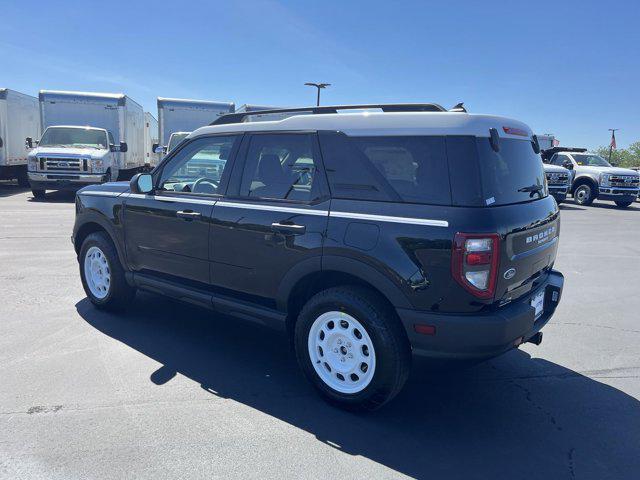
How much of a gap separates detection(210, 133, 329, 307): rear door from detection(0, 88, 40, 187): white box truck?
16114mm

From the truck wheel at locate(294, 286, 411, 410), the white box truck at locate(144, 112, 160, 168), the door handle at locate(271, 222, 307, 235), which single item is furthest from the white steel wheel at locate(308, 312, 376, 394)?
the white box truck at locate(144, 112, 160, 168)

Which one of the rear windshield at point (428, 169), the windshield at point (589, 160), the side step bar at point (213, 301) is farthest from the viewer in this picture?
the windshield at point (589, 160)

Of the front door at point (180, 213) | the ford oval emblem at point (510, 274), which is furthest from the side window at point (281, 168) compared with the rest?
the ford oval emblem at point (510, 274)

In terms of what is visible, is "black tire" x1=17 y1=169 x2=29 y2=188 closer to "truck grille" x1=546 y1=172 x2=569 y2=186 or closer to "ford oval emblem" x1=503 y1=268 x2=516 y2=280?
"truck grille" x1=546 y1=172 x2=569 y2=186

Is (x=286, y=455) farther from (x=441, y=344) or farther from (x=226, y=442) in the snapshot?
(x=441, y=344)

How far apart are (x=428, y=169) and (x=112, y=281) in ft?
11.0

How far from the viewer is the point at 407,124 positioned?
313cm

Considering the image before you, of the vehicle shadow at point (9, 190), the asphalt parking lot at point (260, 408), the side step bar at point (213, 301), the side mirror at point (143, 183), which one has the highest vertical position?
the side mirror at point (143, 183)

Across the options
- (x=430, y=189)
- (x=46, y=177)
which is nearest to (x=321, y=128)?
(x=430, y=189)

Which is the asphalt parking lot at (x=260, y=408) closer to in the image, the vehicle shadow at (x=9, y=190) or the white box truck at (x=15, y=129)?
the vehicle shadow at (x=9, y=190)

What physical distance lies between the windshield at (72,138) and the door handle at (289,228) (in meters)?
13.7

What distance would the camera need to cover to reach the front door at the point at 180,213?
4.09 metres

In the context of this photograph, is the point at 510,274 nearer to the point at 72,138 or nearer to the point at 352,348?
the point at 352,348

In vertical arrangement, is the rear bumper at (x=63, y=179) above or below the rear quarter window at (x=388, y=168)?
below
